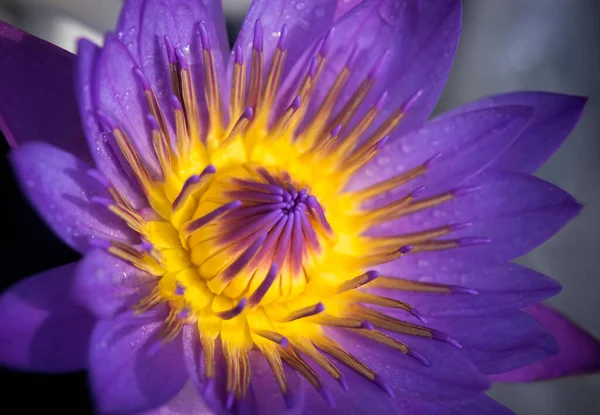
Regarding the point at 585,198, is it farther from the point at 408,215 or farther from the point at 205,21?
the point at 205,21

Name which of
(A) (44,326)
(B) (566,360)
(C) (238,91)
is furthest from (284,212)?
(B) (566,360)

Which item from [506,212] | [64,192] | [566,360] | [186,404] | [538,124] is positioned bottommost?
[186,404]

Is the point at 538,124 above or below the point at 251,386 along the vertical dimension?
above

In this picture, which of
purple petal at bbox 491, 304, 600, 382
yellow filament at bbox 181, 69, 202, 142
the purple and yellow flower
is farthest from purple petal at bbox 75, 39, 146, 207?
purple petal at bbox 491, 304, 600, 382

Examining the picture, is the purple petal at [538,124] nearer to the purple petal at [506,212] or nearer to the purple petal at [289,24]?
the purple petal at [506,212]

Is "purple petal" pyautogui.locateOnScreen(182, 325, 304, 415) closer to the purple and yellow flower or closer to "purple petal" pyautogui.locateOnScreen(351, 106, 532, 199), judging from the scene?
the purple and yellow flower

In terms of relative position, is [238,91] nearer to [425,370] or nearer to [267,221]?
[267,221]
